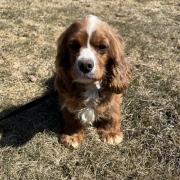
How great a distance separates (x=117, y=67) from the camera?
353cm

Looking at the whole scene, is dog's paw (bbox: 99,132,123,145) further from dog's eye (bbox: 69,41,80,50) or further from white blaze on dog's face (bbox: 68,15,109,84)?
dog's eye (bbox: 69,41,80,50)

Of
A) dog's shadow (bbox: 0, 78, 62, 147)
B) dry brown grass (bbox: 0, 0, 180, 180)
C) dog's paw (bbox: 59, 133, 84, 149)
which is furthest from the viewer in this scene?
dog's shadow (bbox: 0, 78, 62, 147)

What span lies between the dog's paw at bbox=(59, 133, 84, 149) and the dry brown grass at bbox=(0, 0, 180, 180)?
66 mm

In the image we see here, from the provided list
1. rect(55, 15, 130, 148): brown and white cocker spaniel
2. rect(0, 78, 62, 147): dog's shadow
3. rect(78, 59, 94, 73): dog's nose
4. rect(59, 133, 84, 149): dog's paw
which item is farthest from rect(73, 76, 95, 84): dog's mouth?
rect(0, 78, 62, 147): dog's shadow

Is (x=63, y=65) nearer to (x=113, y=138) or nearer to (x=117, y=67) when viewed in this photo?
(x=117, y=67)

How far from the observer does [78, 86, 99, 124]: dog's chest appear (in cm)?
366

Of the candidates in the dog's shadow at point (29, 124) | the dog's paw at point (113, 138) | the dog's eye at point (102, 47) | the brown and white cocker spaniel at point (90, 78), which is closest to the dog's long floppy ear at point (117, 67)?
the brown and white cocker spaniel at point (90, 78)

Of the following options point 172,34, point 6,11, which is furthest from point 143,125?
point 6,11

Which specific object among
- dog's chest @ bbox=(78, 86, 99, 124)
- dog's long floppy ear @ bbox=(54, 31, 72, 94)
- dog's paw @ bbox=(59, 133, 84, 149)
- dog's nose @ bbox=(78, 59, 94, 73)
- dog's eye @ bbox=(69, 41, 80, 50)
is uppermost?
dog's eye @ bbox=(69, 41, 80, 50)

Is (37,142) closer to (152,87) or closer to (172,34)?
(152,87)

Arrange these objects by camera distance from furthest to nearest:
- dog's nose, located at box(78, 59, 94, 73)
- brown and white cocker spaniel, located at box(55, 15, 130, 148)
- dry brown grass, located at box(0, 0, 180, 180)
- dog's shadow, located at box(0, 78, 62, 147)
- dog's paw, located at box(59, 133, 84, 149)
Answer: dog's shadow, located at box(0, 78, 62, 147) < dog's paw, located at box(59, 133, 84, 149) < dry brown grass, located at box(0, 0, 180, 180) < brown and white cocker spaniel, located at box(55, 15, 130, 148) < dog's nose, located at box(78, 59, 94, 73)

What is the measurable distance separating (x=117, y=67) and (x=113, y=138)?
0.95 m

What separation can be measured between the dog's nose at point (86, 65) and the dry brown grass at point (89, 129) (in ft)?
3.80

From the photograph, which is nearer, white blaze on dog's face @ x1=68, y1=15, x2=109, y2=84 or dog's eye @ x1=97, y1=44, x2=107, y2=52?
white blaze on dog's face @ x1=68, y1=15, x2=109, y2=84
